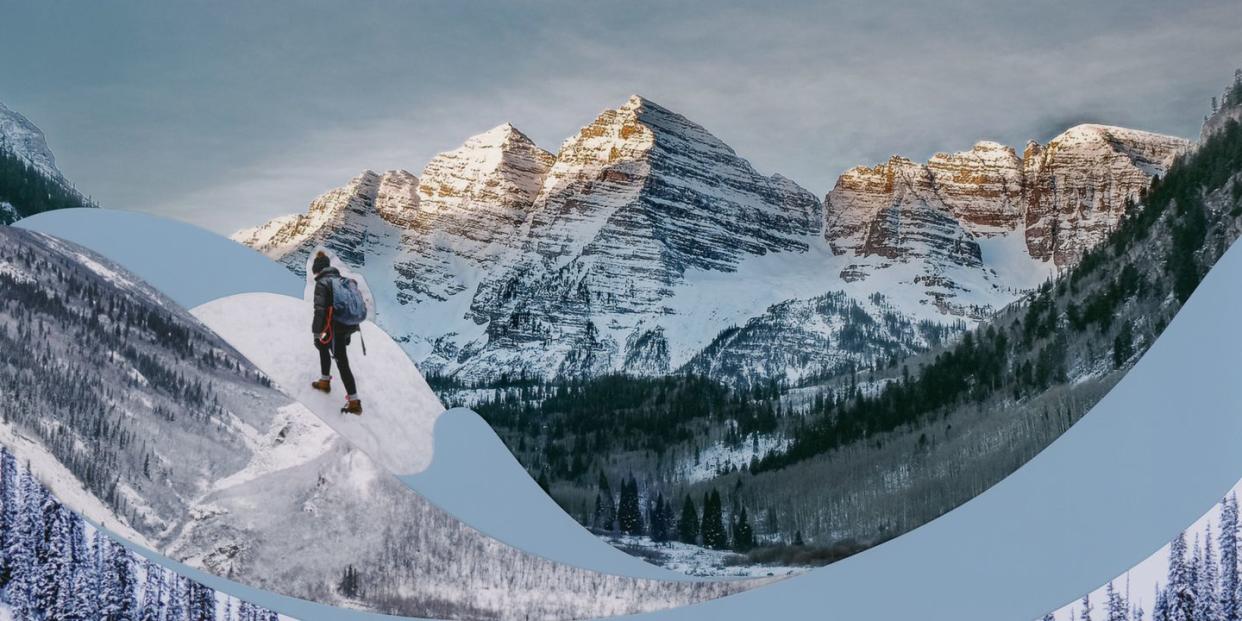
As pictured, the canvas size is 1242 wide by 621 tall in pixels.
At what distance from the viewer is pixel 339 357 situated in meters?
7.50

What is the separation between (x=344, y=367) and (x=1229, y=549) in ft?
18.9

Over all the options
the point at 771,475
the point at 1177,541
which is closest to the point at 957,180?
the point at 771,475

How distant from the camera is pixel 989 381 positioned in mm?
8594

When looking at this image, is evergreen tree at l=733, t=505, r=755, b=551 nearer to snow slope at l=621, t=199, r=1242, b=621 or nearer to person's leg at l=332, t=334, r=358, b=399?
snow slope at l=621, t=199, r=1242, b=621

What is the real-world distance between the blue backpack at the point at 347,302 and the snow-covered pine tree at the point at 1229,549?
226 inches

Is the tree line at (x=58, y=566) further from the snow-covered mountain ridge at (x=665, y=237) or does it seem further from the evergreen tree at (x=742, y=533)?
the evergreen tree at (x=742, y=533)

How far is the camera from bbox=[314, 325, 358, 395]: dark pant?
7.43 m

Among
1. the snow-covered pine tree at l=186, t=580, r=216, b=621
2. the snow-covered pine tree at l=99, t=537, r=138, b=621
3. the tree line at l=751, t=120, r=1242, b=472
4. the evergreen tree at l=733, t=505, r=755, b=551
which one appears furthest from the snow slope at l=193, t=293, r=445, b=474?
the tree line at l=751, t=120, r=1242, b=472

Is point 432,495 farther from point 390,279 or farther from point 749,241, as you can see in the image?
point 390,279

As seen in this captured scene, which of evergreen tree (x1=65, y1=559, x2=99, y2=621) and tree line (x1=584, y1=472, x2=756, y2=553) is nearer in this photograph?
evergreen tree (x1=65, y1=559, x2=99, y2=621)

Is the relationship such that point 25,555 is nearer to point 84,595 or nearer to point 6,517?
point 6,517

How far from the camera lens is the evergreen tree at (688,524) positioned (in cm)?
955

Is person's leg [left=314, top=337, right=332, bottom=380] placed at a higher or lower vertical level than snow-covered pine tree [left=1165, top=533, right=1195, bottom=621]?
higher

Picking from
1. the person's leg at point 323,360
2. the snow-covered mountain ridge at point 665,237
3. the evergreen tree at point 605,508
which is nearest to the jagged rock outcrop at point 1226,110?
the snow-covered mountain ridge at point 665,237
